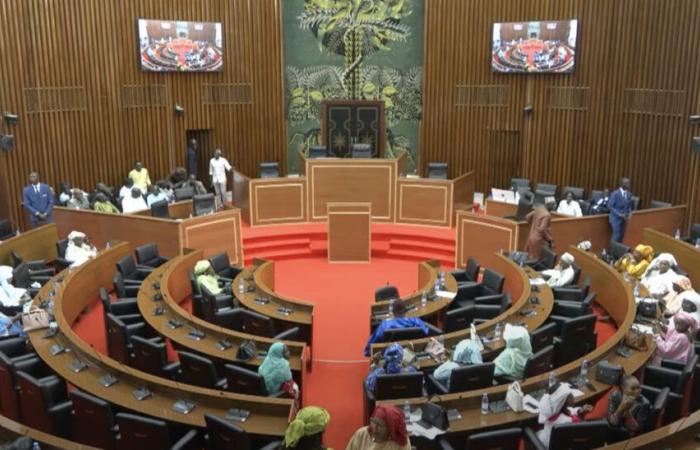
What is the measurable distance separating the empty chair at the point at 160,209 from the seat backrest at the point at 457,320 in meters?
6.33

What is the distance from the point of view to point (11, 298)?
8.90 m

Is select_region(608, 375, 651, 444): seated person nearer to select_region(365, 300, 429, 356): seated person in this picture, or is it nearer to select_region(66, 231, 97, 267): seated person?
select_region(365, 300, 429, 356): seated person

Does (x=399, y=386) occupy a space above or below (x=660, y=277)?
below

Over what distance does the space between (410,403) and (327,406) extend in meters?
1.64

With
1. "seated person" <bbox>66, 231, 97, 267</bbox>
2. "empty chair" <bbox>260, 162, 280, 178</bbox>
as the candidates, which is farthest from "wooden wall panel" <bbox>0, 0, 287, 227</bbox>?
"seated person" <bbox>66, 231, 97, 267</bbox>

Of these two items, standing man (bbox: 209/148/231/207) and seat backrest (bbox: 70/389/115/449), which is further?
standing man (bbox: 209/148/231/207)

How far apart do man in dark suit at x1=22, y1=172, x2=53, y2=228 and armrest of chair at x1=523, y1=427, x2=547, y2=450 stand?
10042 millimetres

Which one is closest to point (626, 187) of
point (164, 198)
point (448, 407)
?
point (448, 407)

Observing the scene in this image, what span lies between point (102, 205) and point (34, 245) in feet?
5.73

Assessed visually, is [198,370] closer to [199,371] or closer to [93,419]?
[199,371]

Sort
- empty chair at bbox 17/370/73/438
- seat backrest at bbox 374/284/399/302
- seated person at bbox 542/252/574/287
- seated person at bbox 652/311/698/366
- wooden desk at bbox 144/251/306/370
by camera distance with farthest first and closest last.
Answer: seated person at bbox 542/252/574/287 → seat backrest at bbox 374/284/399/302 → wooden desk at bbox 144/251/306/370 → seated person at bbox 652/311/698/366 → empty chair at bbox 17/370/73/438

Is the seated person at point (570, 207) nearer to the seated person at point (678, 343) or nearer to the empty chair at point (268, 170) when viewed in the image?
the seated person at point (678, 343)

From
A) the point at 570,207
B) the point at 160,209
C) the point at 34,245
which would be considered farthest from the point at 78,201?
the point at 570,207

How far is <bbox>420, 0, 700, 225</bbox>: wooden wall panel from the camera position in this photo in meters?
14.0
